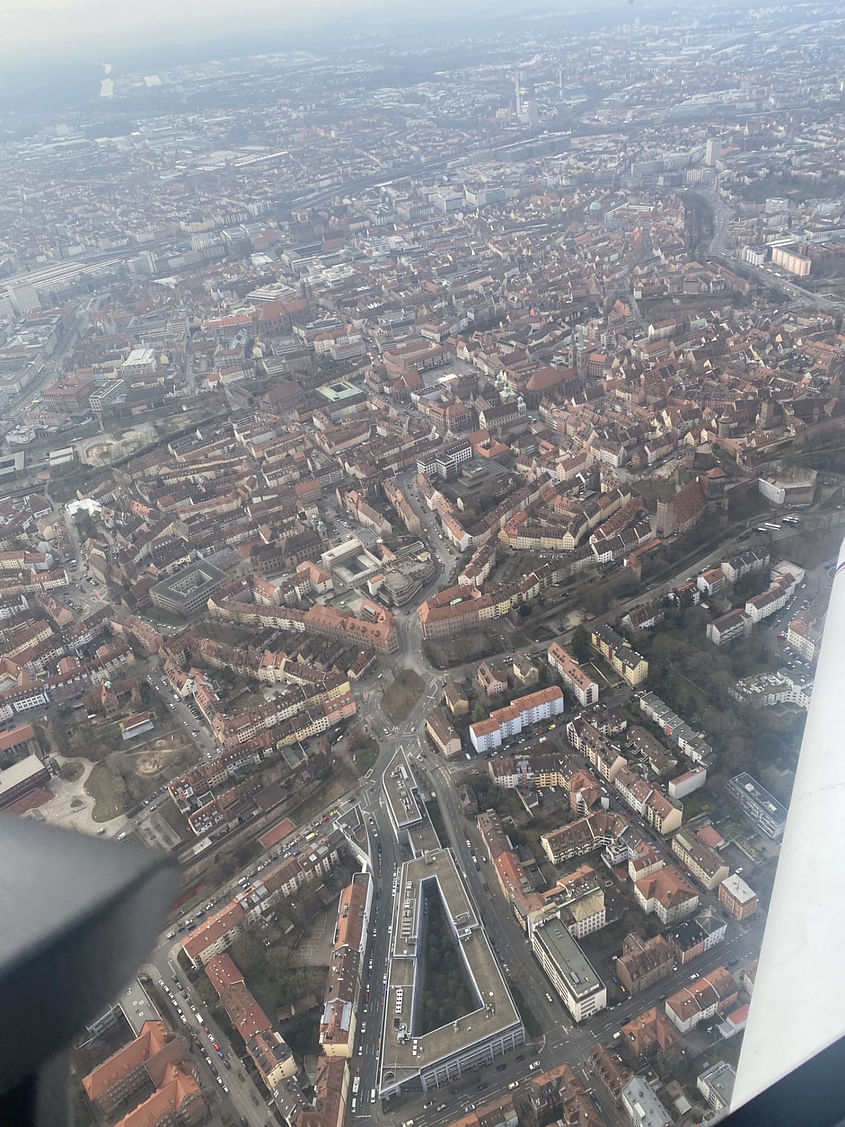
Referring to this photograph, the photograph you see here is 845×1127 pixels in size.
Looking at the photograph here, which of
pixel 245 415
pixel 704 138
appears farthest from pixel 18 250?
pixel 704 138

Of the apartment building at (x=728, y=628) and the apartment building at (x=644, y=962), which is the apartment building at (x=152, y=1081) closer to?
the apartment building at (x=644, y=962)

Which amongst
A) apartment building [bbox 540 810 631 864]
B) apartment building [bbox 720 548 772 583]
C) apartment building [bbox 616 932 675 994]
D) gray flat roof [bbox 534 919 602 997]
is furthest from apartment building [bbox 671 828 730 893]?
apartment building [bbox 720 548 772 583]

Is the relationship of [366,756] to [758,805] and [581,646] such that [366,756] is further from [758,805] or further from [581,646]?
[758,805]

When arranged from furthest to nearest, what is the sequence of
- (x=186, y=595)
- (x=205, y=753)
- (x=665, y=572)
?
(x=186, y=595)
(x=665, y=572)
(x=205, y=753)

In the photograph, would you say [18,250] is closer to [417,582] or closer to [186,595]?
[186,595]

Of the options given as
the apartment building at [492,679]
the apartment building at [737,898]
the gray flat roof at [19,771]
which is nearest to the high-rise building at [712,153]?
the apartment building at [492,679]

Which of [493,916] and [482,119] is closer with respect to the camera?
[493,916]
